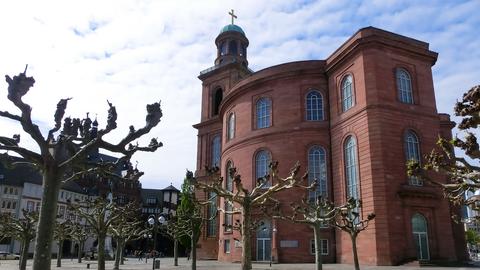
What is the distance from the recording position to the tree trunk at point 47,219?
10211 millimetres

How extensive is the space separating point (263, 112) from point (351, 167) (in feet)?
38.7

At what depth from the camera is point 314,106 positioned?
128 feet

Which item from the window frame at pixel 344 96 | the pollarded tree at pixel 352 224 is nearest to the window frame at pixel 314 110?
the window frame at pixel 344 96

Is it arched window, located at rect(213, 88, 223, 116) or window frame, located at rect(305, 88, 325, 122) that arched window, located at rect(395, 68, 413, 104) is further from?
arched window, located at rect(213, 88, 223, 116)

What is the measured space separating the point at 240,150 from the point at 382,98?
1664cm

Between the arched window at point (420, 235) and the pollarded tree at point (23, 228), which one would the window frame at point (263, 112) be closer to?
the arched window at point (420, 235)

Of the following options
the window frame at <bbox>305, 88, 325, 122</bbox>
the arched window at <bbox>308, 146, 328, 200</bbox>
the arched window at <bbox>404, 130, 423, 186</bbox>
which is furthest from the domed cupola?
the arched window at <bbox>404, 130, 423, 186</bbox>

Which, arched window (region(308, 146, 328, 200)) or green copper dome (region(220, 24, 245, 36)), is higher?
green copper dome (region(220, 24, 245, 36))

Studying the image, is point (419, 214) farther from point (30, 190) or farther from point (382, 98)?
point (30, 190)

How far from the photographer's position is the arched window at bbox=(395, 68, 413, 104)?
33281 mm

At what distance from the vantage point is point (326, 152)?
1471 inches

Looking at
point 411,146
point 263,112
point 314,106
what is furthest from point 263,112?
point 411,146

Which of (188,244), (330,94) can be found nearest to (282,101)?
(330,94)

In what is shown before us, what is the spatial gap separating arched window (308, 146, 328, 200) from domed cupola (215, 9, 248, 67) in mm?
23822
